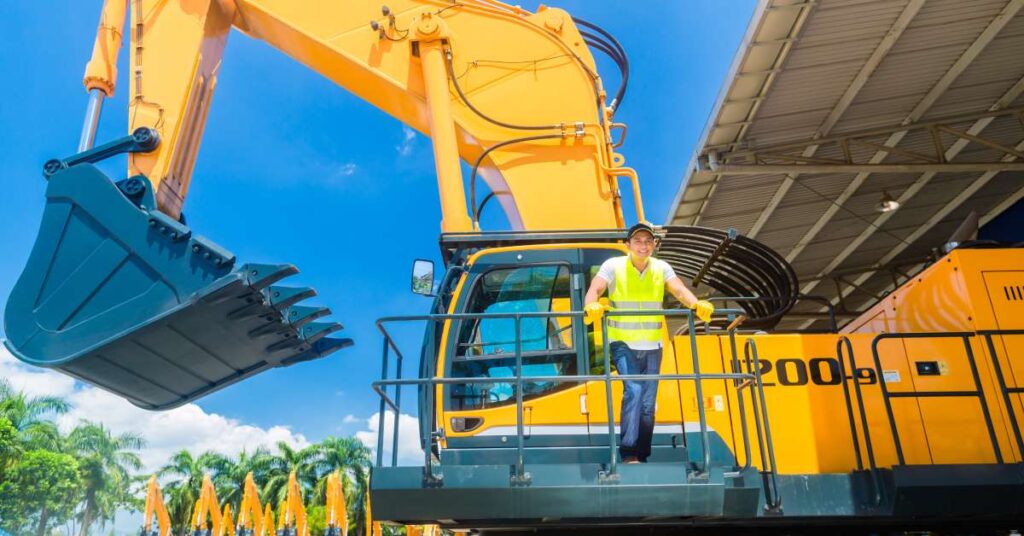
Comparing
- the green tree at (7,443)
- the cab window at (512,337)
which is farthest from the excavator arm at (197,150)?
the green tree at (7,443)

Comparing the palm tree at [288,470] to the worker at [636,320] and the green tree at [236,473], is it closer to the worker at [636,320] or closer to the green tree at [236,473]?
the green tree at [236,473]

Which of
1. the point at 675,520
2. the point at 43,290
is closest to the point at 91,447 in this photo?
the point at 43,290

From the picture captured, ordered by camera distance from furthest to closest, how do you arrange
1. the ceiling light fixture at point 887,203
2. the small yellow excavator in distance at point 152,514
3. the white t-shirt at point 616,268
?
the small yellow excavator in distance at point 152,514, the ceiling light fixture at point 887,203, the white t-shirt at point 616,268

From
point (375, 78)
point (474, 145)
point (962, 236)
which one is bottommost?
point (962, 236)

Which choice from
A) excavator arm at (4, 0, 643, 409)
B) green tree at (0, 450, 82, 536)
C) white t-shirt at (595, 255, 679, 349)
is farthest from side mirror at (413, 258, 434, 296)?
green tree at (0, 450, 82, 536)

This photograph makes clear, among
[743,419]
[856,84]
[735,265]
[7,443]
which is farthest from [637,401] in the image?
[7,443]

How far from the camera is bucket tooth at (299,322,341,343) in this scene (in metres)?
5.79

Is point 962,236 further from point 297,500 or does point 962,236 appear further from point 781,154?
point 297,500

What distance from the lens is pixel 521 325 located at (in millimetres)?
4664

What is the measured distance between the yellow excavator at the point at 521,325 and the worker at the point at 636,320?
20 cm

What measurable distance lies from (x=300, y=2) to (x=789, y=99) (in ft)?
25.1

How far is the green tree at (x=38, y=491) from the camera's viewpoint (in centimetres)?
3170

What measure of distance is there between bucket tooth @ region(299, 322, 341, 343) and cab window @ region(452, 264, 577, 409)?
177 centimetres

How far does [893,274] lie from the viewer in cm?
1577
